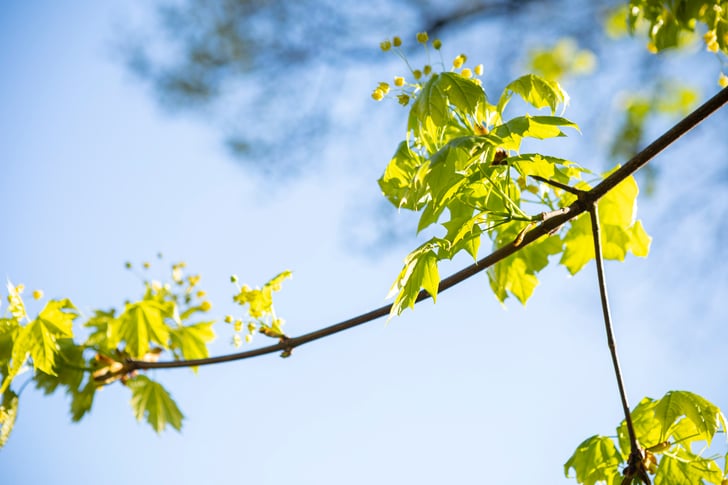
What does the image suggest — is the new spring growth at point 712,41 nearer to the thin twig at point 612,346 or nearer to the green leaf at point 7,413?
the thin twig at point 612,346

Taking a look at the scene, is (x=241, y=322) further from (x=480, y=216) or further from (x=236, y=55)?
(x=236, y=55)

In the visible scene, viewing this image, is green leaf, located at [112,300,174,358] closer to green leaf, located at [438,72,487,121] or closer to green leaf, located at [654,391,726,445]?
green leaf, located at [438,72,487,121]

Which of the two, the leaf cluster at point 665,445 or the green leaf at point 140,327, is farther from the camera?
the green leaf at point 140,327

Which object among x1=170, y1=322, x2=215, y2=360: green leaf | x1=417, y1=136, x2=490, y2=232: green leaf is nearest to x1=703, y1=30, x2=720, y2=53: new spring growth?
x1=417, y1=136, x2=490, y2=232: green leaf

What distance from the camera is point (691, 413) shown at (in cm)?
120

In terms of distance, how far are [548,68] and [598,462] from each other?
310 cm

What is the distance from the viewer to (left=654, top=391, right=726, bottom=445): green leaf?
1204mm

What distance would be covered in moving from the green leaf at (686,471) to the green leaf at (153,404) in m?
1.35

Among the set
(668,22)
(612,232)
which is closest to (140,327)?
(612,232)

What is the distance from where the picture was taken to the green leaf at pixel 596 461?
1.27 meters

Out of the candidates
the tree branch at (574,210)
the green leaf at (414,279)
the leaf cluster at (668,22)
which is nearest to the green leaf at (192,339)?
the tree branch at (574,210)

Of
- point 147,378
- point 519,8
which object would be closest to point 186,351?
point 147,378

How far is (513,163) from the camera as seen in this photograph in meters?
1.10

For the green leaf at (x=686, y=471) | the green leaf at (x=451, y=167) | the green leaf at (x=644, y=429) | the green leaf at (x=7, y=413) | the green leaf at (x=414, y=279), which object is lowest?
the green leaf at (x=686, y=471)
